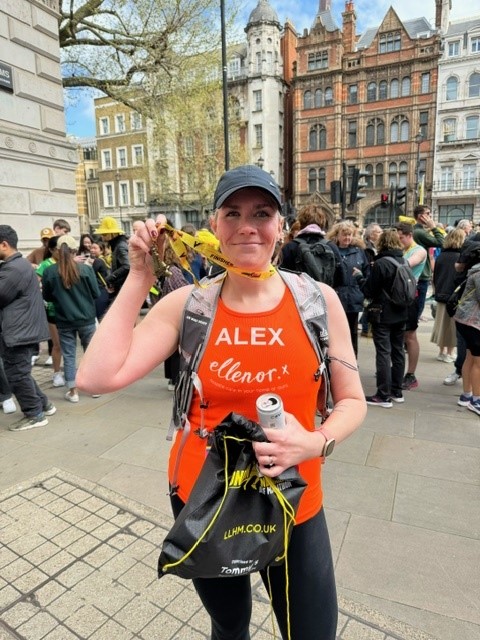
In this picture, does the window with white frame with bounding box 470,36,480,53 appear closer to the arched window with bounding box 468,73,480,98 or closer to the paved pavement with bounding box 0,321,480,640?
the arched window with bounding box 468,73,480,98

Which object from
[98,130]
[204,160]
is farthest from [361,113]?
[98,130]

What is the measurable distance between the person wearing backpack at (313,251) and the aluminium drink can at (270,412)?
12.3 feet

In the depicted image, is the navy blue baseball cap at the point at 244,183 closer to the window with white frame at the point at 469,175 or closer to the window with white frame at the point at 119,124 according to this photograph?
the window with white frame at the point at 469,175

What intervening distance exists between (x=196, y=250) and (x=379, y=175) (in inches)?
1677

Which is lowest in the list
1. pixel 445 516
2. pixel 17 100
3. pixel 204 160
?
pixel 445 516

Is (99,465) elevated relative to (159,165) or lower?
lower

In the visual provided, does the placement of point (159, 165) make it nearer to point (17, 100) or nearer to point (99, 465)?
point (17, 100)

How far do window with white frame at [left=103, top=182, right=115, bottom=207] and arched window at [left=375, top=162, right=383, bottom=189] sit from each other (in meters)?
26.4

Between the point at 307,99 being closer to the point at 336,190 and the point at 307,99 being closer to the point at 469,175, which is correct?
the point at 469,175

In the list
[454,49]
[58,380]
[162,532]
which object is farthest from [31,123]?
[454,49]

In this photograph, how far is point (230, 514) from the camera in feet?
3.76

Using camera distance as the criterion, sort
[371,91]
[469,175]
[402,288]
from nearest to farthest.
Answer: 1. [402,288]
2. [469,175]
3. [371,91]

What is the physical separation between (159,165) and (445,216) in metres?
25.0

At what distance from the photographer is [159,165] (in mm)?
33031
